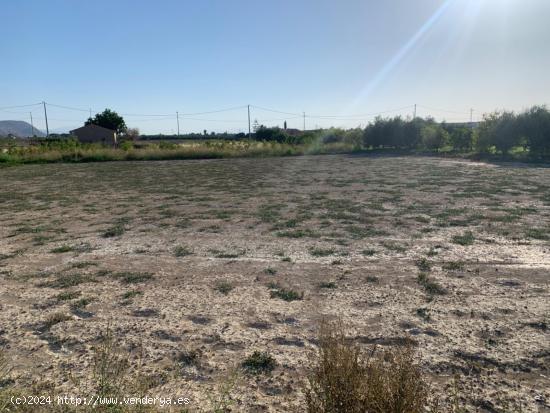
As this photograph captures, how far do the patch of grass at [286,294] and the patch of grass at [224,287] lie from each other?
498 millimetres

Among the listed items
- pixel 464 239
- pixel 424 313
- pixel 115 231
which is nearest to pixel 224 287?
pixel 424 313

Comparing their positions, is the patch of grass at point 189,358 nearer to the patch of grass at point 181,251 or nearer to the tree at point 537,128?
the patch of grass at point 181,251

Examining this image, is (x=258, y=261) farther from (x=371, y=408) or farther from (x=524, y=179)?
(x=524, y=179)

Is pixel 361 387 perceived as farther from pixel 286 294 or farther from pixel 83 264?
pixel 83 264

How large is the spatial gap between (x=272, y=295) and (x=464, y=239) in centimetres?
376

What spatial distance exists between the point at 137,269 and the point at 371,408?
397 centimetres

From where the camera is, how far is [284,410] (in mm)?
2414

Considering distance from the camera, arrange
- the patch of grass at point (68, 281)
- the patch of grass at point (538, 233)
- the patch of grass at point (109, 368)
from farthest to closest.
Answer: the patch of grass at point (538, 233) < the patch of grass at point (68, 281) < the patch of grass at point (109, 368)

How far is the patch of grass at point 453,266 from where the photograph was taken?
4840mm

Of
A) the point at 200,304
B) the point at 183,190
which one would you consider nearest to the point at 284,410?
the point at 200,304

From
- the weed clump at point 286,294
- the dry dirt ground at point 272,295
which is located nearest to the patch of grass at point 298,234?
the dry dirt ground at point 272,295

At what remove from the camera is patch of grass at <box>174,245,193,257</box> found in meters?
5.69

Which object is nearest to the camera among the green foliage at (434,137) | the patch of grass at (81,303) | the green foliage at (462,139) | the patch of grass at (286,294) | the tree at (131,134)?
the patch of grass at (81,303)

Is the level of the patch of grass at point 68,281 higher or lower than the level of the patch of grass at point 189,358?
higher
